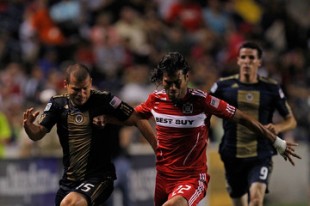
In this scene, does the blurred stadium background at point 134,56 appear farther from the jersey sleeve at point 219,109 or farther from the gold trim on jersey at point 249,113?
the jersey sleeve at point 219,109

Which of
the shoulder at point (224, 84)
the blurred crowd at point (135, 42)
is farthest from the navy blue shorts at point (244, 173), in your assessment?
the blurred crowd at point (135, 42)

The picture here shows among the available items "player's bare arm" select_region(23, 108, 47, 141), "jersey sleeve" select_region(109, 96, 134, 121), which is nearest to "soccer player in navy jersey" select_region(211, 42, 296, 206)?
"jersey sleeve" select_region(109, 96, 134, 121)

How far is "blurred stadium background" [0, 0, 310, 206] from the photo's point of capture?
1599 cm

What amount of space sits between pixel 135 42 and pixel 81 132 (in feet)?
39.9

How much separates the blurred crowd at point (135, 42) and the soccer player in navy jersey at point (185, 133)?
297 inches

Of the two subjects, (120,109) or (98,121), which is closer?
(98,121)

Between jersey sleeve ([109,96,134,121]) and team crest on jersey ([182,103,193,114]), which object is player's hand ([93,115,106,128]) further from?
team crest on jersey ([182,103,193,114])

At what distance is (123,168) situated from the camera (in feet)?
50.9

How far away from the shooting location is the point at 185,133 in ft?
34.1

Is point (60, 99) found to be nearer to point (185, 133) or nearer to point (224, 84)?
point (185, 133)

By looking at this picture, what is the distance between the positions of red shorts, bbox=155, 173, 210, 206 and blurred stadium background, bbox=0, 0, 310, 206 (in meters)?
5.07

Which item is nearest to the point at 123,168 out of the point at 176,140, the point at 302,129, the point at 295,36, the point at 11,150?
the point at 11,150

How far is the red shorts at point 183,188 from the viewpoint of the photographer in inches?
402

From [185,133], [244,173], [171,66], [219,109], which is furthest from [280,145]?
[244,173]
